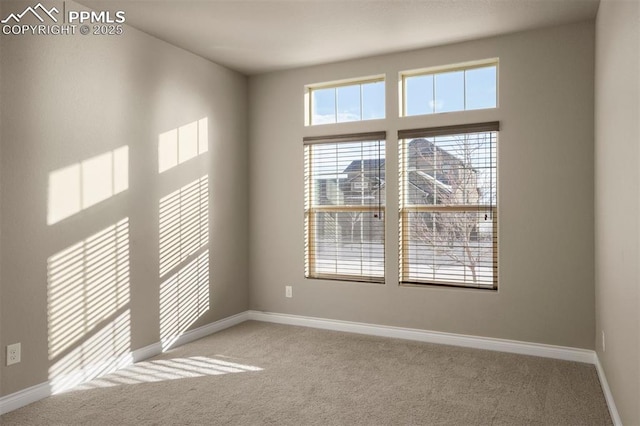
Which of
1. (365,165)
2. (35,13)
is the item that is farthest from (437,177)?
(35,13)

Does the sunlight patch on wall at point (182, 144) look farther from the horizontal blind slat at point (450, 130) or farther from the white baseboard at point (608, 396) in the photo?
the white baseboard at point (608, 396)

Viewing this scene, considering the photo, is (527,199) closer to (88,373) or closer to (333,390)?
(333,390)

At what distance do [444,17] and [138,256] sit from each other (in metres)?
3.00

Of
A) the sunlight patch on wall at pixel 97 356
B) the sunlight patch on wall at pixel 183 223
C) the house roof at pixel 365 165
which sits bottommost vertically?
the sunlight patch on wall at pixel 97 356

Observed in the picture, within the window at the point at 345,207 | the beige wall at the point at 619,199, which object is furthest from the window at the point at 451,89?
the beige wall at the point at 619,199

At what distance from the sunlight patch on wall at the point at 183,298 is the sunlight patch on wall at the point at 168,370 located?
14.8 inches

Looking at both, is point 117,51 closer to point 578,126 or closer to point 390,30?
point 390,30

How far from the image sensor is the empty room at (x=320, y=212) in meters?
2.86

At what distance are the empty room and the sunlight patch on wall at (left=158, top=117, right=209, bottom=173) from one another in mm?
20

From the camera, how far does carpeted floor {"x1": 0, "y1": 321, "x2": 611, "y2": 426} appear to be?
2736 mm

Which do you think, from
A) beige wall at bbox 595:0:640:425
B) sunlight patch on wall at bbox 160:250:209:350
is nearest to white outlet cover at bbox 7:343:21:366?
sunlight patch on wall at bbox 160:250:209:350

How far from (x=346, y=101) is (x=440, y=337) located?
7.90ft

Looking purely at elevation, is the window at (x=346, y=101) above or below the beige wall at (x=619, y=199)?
above

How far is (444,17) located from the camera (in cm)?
356
